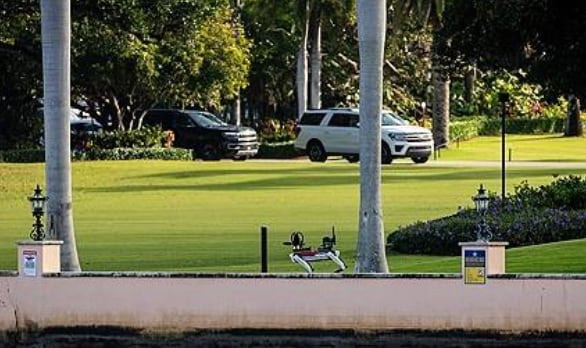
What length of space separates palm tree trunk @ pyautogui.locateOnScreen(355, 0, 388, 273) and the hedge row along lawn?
1792 millimetres

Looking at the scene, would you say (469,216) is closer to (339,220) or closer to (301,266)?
(339,220)

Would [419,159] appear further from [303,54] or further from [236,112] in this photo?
[236,112]

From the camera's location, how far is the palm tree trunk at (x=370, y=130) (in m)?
18.4

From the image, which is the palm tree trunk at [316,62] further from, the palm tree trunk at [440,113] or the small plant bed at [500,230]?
the small plant bed at [500,230]

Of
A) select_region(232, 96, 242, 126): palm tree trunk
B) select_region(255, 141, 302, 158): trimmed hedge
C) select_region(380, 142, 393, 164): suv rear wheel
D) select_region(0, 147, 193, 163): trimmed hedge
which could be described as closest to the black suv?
select_region(255, 141, 302, 158): trimmed hedge

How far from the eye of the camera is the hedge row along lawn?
74.7ft

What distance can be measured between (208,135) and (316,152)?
4.33m

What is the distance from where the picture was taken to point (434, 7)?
5203 cm

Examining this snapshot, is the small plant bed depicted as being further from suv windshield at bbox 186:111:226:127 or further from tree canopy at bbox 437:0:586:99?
suv windshield at bbox 186:111:226:127

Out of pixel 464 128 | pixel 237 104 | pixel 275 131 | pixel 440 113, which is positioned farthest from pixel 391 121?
pixel 237 104

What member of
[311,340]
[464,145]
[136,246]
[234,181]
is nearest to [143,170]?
[234,181]

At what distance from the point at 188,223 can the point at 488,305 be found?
13528mm

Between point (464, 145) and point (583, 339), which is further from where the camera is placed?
point (464, 145)

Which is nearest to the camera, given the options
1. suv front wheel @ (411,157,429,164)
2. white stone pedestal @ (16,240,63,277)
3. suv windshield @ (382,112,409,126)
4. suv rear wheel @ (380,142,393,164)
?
white stone pedestal @ (16,240,63,277)
